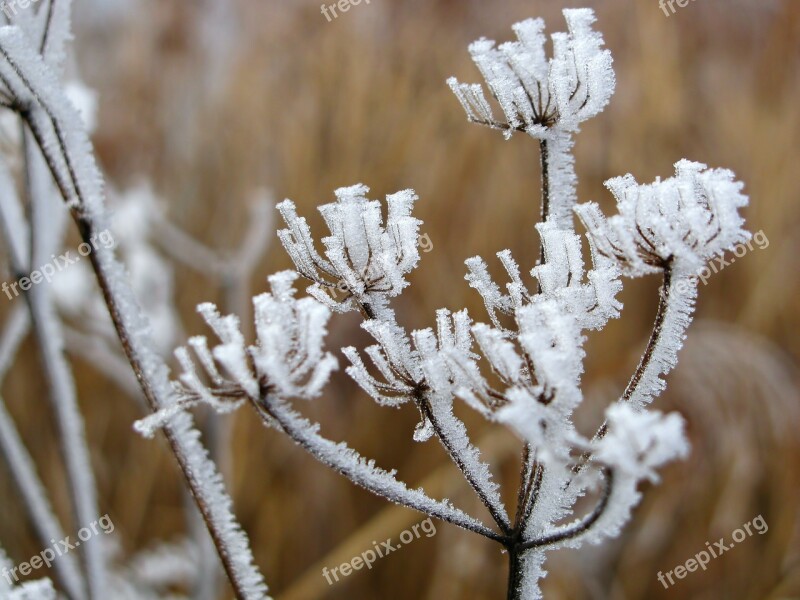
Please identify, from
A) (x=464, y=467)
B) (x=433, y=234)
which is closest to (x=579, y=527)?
(x=464, y=467)

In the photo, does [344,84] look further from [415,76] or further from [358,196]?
[358,196]

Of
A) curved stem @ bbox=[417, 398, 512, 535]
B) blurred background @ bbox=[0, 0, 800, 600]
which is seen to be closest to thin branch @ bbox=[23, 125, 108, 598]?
curved stem @ bbox=[417, 398, 512, 535]

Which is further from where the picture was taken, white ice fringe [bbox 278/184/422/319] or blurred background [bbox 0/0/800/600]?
blurred background [bbox 0/0/800/600]

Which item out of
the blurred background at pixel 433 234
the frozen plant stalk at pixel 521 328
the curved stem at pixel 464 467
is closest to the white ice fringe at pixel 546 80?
the frozen plant stalk at pixel 521 328

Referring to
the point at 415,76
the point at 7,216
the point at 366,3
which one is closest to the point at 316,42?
the point at 366,3

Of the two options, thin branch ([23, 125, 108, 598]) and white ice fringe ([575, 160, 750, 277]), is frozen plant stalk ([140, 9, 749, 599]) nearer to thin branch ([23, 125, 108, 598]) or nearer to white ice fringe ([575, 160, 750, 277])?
white ice fringe ([575, 160, 750, 277])
